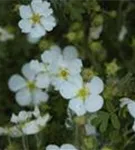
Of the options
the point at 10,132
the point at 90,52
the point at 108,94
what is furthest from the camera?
the point at 90,52

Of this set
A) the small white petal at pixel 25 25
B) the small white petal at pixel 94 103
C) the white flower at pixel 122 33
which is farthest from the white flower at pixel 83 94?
the white flower at pixel 122 33

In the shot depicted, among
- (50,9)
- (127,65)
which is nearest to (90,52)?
(127,65)

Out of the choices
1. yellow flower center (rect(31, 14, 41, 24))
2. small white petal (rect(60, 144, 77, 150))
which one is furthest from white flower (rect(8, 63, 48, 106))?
small white petal (rect(60, 144, 77, 150))

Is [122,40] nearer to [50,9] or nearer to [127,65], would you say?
[127,65]

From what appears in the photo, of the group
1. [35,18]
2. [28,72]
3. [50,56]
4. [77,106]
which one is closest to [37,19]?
[35,18]

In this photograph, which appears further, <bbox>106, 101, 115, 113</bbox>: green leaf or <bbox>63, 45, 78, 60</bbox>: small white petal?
<bbox>63, 45, 78, 60</bbox>: small white petal

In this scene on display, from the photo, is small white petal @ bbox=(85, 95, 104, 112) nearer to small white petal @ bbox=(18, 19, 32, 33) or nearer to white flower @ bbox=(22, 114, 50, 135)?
white flower @ bbox=(22, 114, 50, 135)

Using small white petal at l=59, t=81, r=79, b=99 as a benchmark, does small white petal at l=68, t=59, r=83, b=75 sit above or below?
above

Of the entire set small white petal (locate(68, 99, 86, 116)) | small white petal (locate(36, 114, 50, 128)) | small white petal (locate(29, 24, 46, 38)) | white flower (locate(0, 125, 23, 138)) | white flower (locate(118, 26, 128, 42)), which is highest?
small white petal (locate(29, 24, 46, 38))
